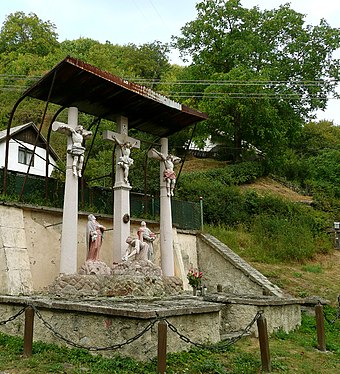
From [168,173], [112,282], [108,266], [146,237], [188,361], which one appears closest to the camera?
[188,361]

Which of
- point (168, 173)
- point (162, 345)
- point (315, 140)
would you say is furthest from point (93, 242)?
point (315, 140)

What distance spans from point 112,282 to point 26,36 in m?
42.8

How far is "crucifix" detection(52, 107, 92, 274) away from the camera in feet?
38.8

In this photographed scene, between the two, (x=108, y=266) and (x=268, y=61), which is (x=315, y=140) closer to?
(x=268, y=61)

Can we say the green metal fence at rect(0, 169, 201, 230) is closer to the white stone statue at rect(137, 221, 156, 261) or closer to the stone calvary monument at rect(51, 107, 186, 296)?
the stone calvary monument at rect(51, 107, 186, 296)

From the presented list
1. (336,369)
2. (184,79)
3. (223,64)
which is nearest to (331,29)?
(223,64)

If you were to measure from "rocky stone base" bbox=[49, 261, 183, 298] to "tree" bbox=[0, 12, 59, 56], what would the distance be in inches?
1569

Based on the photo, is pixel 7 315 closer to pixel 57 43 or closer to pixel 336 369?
pixel 336 369

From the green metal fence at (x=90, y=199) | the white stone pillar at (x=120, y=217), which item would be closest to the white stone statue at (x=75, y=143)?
the white stone pillar at (x=120, y=217)

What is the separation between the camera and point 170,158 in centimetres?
1560

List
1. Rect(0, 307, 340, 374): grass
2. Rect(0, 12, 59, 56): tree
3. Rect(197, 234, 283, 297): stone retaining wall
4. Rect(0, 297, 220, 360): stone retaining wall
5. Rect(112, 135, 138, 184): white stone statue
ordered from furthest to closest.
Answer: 1. Rect(0, 12, 59, 56): tree
2. Rect(197, 234, 283, 297): stone retaining wall
3. Rect(112, 135, 138, 184): white stone statue
4. Rect(0, 297, 220, 360): stone retaining wall
5. Rect(0, 307, 340, 374): grass

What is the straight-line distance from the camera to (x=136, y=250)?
41.9ft

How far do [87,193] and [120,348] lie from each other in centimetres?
855

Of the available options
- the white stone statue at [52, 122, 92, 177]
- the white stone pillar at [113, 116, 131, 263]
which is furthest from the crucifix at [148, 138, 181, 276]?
the white stone statue at [52, 122, 92, 177]
